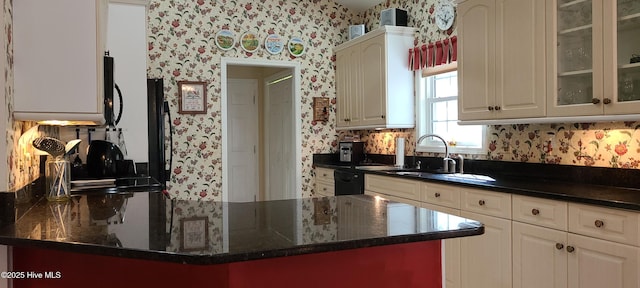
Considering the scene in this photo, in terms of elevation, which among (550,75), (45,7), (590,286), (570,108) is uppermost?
(45,7)

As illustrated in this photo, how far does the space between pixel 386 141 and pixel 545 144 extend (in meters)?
1.96

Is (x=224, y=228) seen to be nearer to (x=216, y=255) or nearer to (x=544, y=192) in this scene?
(x=216, y=255)

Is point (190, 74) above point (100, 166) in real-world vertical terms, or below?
above

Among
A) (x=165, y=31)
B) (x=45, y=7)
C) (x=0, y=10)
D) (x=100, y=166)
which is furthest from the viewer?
(x=165, y=31)

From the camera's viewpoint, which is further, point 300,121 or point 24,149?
point 300,121

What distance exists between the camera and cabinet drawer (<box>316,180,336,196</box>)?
4.73 metres

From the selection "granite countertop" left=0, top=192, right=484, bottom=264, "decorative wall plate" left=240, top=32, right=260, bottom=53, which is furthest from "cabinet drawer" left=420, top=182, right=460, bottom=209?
"decorative wall plate" left=240, top=32, right=260, bottom=53

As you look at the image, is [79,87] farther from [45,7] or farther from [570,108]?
[570,108]

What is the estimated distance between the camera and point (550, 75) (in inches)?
103

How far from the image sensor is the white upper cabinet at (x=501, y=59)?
2.71 m

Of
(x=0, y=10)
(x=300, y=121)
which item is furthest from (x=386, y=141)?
(x=0, y=10)

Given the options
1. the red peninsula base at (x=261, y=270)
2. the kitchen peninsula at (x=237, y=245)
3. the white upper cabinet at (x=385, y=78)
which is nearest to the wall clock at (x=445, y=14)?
the white upper cabinet at (x=385, y=78)

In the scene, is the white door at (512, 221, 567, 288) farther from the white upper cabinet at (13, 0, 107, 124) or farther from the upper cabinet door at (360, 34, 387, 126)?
the white upper cabinet at (13, 0, 107, 124)

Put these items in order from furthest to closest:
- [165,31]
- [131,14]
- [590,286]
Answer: [165,31], [131,14], [590,286]
